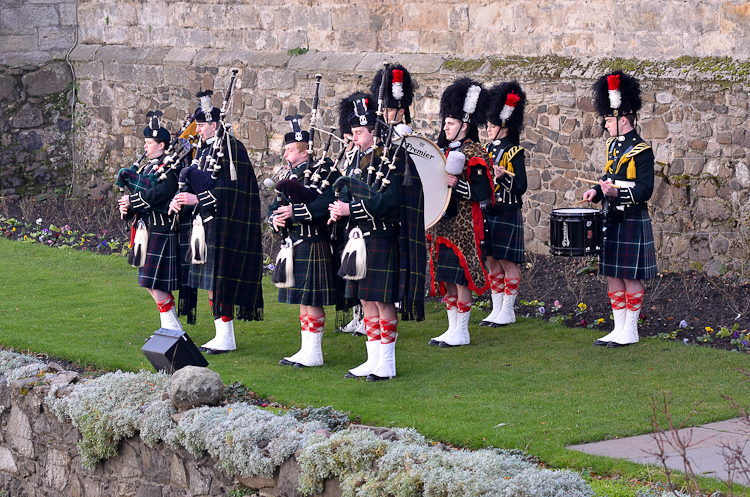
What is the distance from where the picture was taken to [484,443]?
16.1ft

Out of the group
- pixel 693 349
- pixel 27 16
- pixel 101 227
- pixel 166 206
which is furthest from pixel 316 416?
pixel 27 16

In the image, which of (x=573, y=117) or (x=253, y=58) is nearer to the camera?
(x=573, y=117)

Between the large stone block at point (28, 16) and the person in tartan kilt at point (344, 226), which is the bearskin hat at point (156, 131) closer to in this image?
the person in tartan kilt at point (344, 226)

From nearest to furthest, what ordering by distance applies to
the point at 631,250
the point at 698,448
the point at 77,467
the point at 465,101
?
the point at 698,448 → the point at 77,467 → the point at 631,250 → the point at 465,101

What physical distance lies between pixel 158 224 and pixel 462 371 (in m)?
2.50

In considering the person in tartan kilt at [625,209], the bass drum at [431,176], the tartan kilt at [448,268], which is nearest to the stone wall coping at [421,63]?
the person in tartan kilt at [625,209]

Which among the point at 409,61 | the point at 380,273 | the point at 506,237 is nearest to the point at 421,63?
the point at 409,61

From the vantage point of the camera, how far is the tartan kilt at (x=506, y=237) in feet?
25.3

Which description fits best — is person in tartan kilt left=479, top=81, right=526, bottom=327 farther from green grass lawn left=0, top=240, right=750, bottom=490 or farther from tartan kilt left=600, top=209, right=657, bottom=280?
tartan kilt left=600, top=209, right=657, bottom=280

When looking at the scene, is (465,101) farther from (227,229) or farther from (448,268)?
(227,229)

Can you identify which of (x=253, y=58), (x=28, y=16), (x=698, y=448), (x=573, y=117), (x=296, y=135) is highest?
(x=28, y=16)

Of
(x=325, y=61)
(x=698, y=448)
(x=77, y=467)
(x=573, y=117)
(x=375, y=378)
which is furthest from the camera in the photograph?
(x=325, y=61)

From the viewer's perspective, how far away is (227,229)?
6.83 m

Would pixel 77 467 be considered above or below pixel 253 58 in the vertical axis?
below
